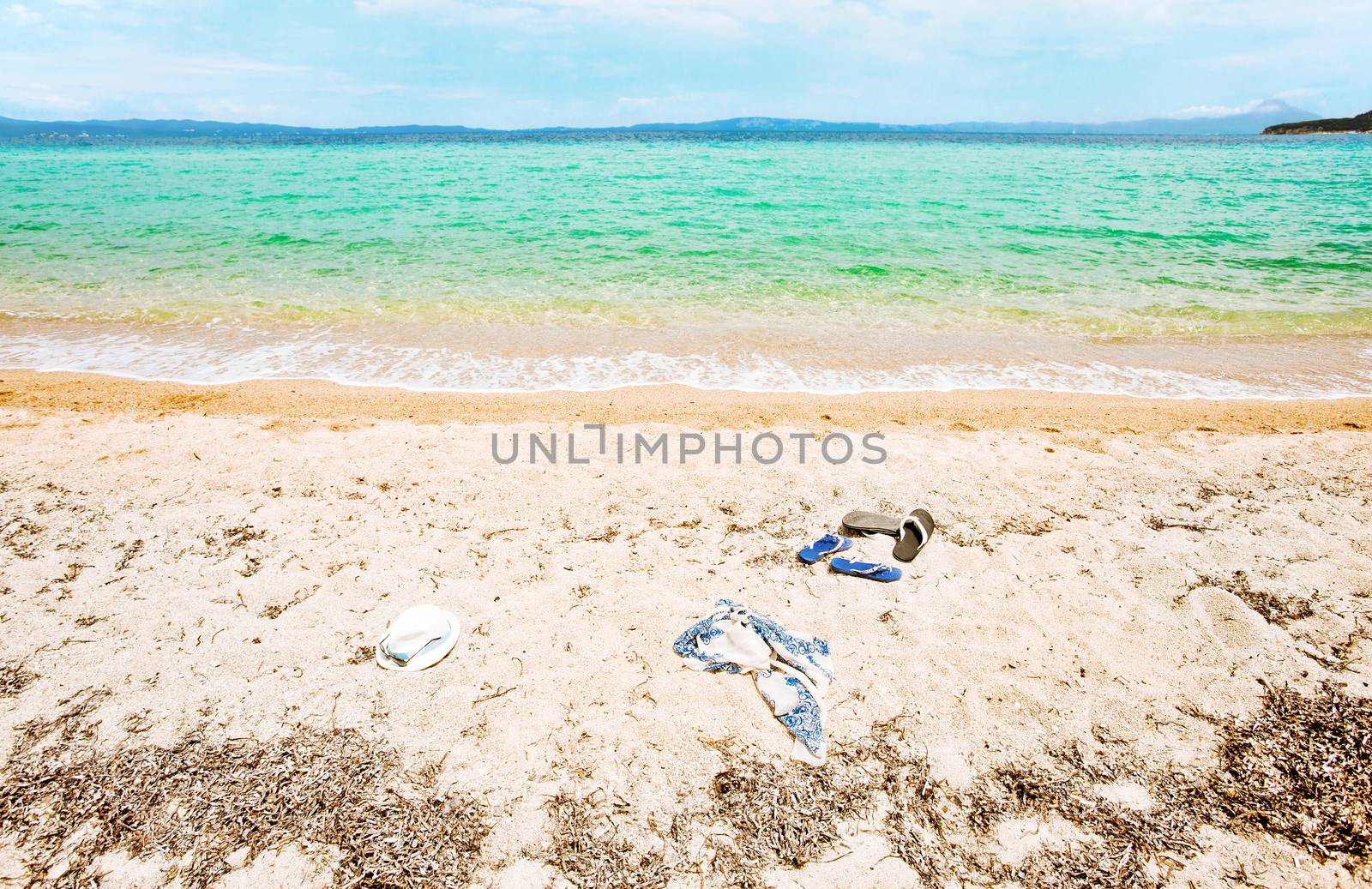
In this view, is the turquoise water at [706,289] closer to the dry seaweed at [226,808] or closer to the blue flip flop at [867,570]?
the blue flip flop at [867,570]

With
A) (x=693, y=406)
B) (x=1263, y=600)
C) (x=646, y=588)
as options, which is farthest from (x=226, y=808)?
(x=1263, y=600)

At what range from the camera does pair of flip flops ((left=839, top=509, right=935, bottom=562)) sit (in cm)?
439

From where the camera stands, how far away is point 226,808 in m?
2.69

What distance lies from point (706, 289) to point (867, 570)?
825 centimetres

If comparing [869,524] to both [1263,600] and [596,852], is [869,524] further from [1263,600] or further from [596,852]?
[596,852]

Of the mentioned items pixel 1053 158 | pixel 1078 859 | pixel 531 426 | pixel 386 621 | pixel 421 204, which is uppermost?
pixel 1053 158

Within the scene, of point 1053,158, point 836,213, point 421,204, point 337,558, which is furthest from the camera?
point 1053,158

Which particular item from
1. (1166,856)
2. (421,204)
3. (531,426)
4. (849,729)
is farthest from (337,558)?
(421,204)

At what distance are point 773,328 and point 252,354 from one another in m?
7.40

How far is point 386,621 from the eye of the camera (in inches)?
147

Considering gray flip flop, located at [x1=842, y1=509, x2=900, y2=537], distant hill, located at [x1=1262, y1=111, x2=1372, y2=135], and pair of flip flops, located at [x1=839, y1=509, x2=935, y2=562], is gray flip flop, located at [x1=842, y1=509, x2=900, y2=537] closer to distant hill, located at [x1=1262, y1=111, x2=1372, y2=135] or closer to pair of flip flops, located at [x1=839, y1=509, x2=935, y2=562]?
pair of flip flops, located at [x1=839, y1=509, x2=935, y2=562]

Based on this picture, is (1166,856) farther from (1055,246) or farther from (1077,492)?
(1055,246)

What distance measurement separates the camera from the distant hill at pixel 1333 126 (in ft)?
294

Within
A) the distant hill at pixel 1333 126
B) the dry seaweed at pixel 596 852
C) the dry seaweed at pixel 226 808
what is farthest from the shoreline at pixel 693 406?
the distant hill at pixel 1333 126
